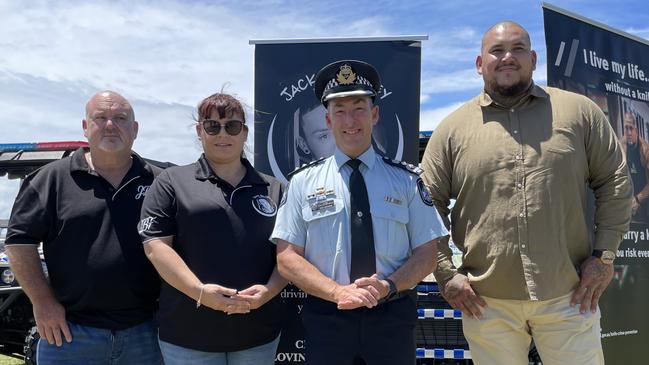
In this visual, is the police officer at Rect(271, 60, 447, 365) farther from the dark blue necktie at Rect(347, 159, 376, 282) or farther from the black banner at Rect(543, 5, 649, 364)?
the black banner at Rect(543, 5, 649, 364)

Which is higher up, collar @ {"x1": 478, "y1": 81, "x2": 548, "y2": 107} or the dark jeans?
collar @ {"x1": 478, "y1": 81, "x2": 548, "y2": 107}

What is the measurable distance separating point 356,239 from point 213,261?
26.8 inches

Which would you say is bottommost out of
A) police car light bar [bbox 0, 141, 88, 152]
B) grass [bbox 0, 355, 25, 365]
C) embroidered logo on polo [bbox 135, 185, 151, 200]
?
grass [bbox 0, 355, 25, 365]

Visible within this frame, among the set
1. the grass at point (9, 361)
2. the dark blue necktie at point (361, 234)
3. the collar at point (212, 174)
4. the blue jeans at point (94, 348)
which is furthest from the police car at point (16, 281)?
the dark blue necktie at point (361, 234)

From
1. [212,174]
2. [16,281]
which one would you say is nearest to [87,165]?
[212,174]

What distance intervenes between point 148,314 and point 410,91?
2125 millimetres

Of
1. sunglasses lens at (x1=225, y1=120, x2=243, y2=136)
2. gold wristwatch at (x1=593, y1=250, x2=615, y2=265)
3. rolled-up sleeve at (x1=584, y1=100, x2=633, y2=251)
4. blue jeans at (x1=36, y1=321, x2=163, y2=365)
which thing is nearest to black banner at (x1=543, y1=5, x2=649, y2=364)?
rolled-up sleeve at (x1=584, y1=100, x2=633, y2=251)

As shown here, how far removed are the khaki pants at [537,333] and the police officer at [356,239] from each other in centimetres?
64

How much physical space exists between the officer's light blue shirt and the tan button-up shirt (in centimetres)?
45

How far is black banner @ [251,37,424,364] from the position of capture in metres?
3.90

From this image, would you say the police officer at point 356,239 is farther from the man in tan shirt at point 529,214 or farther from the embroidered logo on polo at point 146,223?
the embroidered logo on polo at point 146,223

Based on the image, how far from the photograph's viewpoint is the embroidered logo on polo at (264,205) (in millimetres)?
2857

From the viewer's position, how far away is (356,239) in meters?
2.54

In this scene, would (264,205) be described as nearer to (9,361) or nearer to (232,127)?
(232,127)
